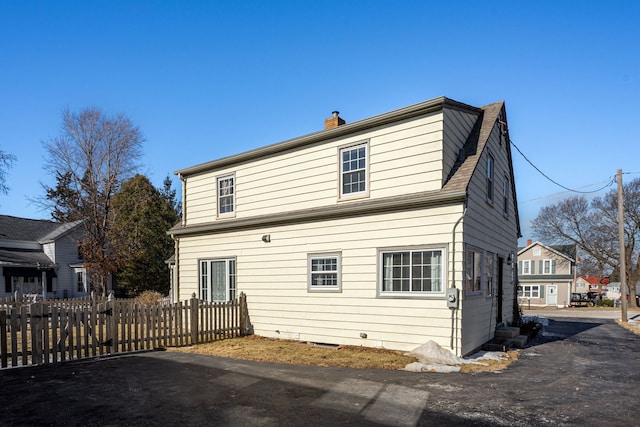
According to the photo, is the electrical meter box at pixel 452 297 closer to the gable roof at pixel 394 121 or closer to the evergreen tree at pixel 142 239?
the gable roof at pixel 394 121

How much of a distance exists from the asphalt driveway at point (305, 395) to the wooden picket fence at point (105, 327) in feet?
1.67

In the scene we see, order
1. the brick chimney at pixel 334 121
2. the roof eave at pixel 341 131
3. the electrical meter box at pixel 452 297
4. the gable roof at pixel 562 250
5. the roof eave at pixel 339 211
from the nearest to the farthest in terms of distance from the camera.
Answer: the electrical meter box at pixel 452 297 → the roof eave at pixel 339 211 → the roof eave at pixel 341 131 → the brick chimney at pixel 334 121 → the gable roof at pixel 562 250

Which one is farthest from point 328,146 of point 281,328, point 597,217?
point 597,217

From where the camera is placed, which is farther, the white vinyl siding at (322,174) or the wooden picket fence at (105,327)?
the white vinyl siding at (322,174)

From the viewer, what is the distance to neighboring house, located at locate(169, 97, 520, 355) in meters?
9.87

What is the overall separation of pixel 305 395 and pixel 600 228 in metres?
48.6

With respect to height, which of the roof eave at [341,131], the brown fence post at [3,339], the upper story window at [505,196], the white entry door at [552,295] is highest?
the roof eave at [341,131]

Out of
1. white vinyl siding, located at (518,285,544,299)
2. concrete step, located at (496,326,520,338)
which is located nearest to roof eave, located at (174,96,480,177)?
concrete step, located at (496,326,520,338)

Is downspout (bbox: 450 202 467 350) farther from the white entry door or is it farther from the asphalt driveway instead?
the white entry door

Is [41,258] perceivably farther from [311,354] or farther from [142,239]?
[311,354]

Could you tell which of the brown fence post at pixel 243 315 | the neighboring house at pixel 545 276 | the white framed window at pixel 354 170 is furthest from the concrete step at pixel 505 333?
the neighboring house at pixel 545 276

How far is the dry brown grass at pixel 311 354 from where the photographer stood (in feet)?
29.6

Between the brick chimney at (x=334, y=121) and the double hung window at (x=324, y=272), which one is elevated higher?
the brick chimney at (x=334, y=121)

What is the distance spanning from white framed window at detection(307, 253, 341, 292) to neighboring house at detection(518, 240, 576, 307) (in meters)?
38.0
